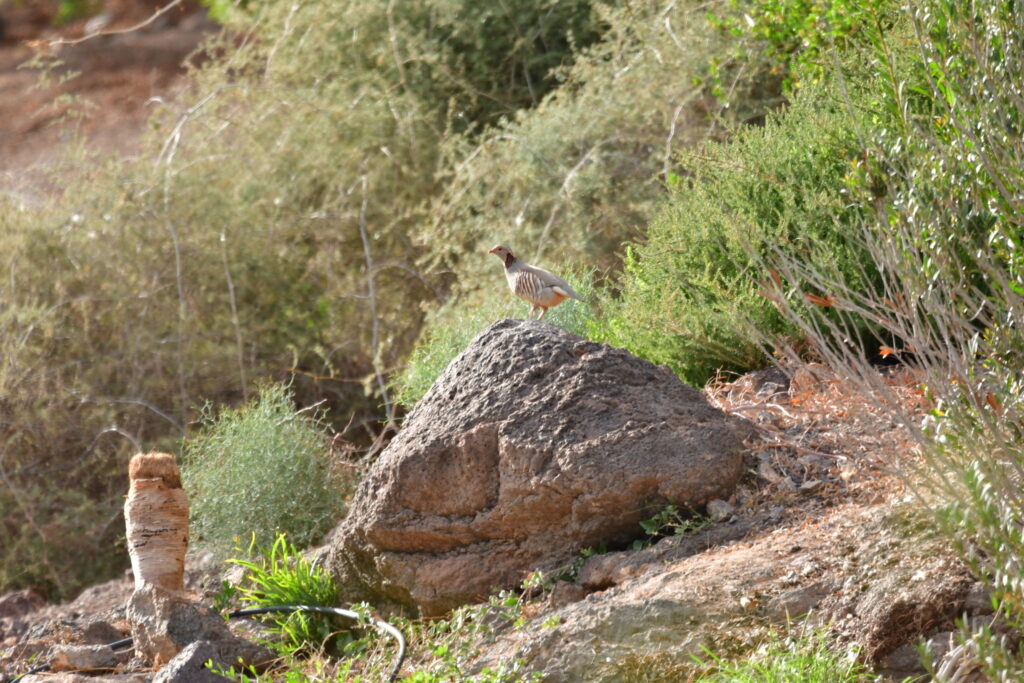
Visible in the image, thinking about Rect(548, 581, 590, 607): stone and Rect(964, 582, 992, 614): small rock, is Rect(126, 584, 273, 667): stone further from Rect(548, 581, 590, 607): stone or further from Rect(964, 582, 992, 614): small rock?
Rect(964, 582, 992, 614): small rock

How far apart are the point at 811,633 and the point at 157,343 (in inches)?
222

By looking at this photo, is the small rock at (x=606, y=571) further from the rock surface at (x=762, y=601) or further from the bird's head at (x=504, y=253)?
the bird's head at (x=504, y=253)

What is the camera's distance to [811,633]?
9.93 feet

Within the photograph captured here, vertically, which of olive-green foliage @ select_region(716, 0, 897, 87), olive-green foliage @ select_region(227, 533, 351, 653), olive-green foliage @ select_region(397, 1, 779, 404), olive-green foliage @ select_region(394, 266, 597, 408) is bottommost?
olive-green foliage @ select_region(227, 533, 351, 653)

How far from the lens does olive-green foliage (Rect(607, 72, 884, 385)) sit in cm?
471

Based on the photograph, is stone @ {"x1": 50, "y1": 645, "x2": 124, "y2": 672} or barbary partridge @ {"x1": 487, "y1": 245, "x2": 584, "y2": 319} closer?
stone @ {"x1": 50, "y1": 645, "x2": 124, "y2": 672}

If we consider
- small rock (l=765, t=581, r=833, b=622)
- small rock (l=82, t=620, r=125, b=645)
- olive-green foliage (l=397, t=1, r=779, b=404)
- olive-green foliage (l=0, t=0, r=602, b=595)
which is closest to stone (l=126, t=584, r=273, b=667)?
small rock (l=82, t=620, r=125, b=645)

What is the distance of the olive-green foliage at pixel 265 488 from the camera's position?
16.7ft

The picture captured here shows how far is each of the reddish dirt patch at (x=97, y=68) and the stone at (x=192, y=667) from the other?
11.3 meters

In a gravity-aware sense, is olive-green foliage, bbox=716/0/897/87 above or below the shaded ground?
above

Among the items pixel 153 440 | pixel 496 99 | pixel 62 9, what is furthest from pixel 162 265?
pixel 62 9

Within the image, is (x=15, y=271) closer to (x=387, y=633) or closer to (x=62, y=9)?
(x=387, y=633)

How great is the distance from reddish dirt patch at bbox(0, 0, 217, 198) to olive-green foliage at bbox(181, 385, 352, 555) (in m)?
9.53

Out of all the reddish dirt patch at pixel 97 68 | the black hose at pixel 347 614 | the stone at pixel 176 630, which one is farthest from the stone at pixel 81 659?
the reddish dirt patch at pixel 97 68
